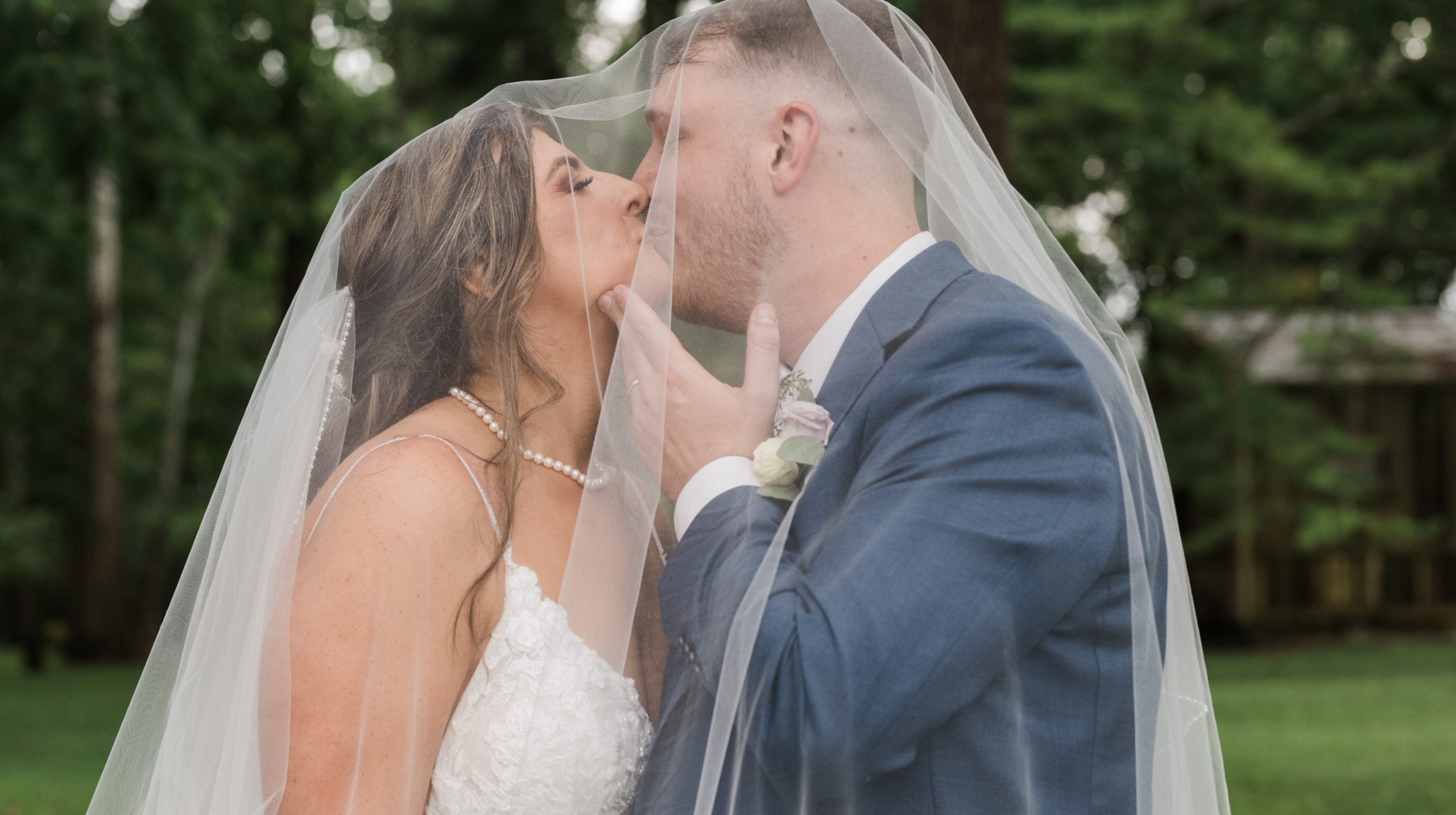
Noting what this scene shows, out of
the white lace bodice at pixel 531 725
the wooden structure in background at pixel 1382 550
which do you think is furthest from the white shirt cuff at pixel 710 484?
the wooden structure in background at pixel 1382 550

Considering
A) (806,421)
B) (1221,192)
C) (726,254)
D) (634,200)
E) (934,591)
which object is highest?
(1221,192)

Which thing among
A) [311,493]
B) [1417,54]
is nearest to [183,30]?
[311,493]

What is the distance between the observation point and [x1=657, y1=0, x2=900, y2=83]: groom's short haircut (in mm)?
2338

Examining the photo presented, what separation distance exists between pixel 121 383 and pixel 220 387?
3482 millimetres

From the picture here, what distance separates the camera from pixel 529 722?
2.42 meters

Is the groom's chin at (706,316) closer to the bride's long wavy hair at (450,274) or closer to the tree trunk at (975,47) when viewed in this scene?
the bride's long wavy hair at (450,274)

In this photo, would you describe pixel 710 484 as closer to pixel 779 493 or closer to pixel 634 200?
pixel 779 493

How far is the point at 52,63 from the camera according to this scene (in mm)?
6555

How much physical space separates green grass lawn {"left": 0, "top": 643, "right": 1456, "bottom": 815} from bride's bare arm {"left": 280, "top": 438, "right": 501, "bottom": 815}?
6.00 m

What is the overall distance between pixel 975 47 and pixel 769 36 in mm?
3375

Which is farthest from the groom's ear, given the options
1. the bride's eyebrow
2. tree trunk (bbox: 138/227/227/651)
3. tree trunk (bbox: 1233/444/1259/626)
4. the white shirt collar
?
tree trunk (bbox: 138/227/227/651)

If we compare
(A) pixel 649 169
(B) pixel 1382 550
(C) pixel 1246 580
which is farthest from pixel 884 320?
(B) pixel 1382 550

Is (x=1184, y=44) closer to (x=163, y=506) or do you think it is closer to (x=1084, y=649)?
(x=1084, y=649)

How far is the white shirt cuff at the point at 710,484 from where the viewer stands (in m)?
2.06
